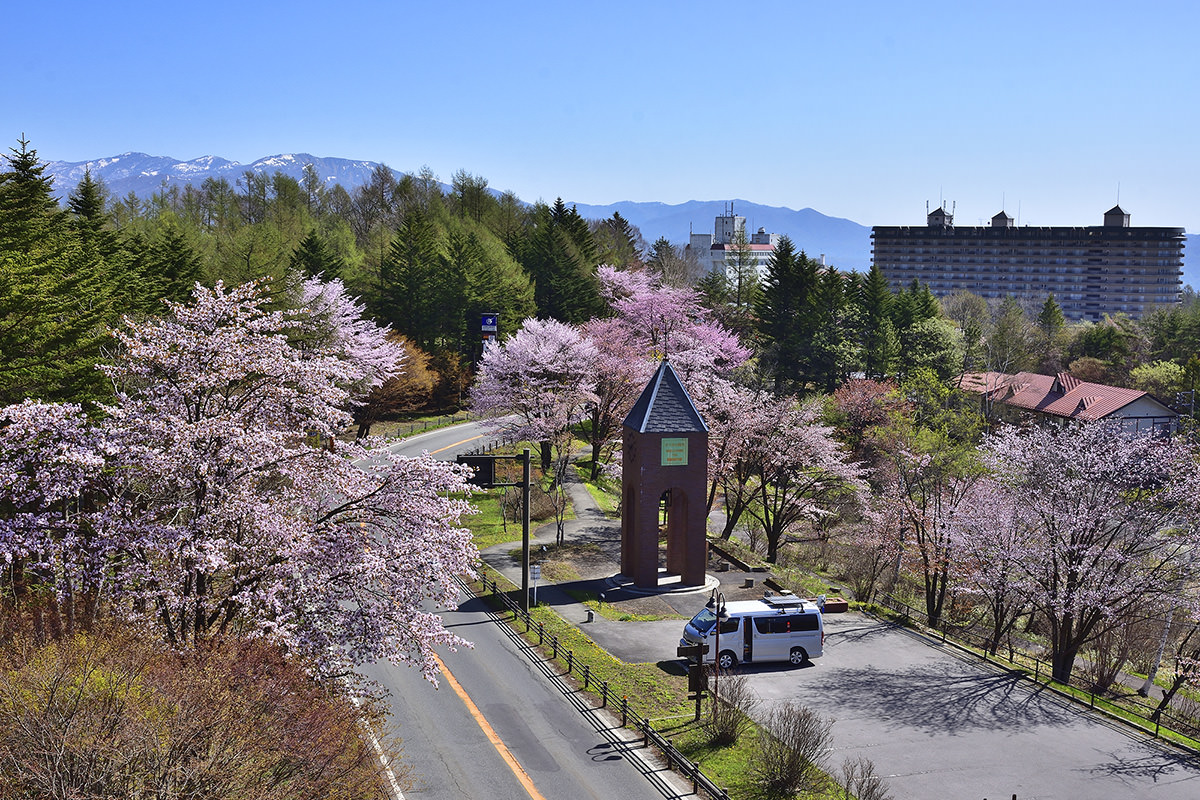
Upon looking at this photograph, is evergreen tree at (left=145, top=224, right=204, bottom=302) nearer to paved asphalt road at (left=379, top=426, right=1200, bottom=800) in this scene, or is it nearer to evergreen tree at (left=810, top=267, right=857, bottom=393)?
paved asphalt road at (left=379, top=426, right=1200, bottom=800)

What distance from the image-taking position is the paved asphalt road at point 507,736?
17422mm

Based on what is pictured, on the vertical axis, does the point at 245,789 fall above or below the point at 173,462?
below

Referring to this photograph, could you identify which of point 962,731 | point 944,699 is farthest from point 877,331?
point 962,731

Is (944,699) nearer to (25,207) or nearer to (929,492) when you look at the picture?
(929,492)

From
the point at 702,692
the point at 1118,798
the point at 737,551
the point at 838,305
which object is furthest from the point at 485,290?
the point at 1118,798

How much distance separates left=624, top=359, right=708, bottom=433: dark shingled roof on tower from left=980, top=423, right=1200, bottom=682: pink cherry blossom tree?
10.6 m

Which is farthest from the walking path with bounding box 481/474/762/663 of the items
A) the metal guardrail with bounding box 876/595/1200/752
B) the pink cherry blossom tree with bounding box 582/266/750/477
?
the pink cherry blossom tree with bounding box 582/266/750/477

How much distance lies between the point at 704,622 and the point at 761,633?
1.63m

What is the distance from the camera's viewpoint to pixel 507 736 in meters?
19.7

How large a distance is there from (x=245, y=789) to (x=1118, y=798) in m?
16.8

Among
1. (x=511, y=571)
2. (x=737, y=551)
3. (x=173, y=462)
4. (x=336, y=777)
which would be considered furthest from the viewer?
(x=737, y=551)

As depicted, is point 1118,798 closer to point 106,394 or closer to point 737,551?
point 737,551

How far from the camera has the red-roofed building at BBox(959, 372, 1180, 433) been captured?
68.2 meters

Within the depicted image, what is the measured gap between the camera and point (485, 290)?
66312mm
